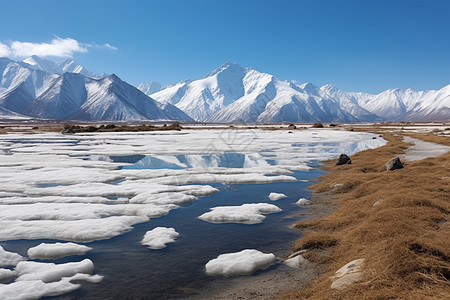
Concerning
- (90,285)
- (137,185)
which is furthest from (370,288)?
(137,185)

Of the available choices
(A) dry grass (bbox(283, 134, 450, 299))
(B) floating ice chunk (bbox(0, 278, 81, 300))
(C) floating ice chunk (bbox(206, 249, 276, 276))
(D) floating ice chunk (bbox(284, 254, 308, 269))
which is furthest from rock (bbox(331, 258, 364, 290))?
(B) floating ice chunk (bbox(0, 278, 81, 300))

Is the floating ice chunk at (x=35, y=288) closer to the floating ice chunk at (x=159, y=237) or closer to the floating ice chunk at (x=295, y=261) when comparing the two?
the floating ice chunk at (x=159, y=237)

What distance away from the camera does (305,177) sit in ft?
82.1

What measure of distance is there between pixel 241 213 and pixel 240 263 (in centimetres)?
513

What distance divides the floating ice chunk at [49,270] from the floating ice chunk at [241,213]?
19.0 ft

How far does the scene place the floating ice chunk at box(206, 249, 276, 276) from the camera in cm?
928

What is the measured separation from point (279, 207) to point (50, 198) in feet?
39.9

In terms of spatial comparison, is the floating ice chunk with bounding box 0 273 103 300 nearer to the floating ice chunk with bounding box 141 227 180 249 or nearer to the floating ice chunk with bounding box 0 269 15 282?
the floating ice chunk with bounding box 0 269 15 282

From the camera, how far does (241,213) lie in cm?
1462

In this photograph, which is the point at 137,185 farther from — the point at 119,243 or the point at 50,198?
the point at 119,243

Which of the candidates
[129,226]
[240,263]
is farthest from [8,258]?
[240,263]

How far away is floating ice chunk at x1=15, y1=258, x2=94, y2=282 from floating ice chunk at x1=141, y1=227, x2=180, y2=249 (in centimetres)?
224

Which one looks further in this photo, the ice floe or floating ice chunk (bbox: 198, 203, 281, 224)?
floating ice chunk (bbox: 198, 203, 281, 224)

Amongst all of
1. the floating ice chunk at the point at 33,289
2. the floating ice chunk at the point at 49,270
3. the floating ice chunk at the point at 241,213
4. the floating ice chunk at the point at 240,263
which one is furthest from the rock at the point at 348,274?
the floating ice chunk at the point at 49,270
